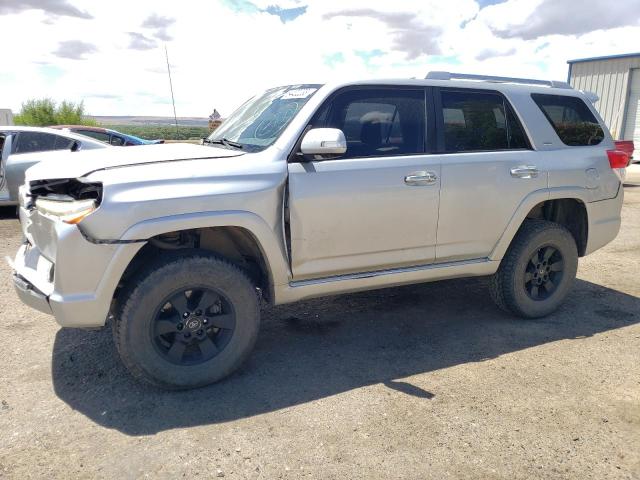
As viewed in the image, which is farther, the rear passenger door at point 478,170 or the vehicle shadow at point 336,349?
the rear passenger door at point 478,170

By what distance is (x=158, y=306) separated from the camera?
3.21m

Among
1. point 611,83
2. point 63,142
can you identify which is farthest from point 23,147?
point 611,83

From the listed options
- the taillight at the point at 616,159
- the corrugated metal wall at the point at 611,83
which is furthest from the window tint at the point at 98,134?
the corrugated metal wall at the point at 611,83

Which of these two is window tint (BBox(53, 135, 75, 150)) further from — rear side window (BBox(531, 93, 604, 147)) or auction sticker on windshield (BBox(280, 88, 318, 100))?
rear side window (BBox(531, 93, 604, 147))

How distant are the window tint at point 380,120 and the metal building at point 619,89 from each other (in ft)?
64.4

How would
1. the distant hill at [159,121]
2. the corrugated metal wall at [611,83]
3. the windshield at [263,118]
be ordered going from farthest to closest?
the distant hill at [159,121], the corrugated metal wall at [611,83], the windshield at [263,118]

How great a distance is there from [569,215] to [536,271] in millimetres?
672

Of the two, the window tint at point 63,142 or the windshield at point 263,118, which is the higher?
the windshield at point 263,118

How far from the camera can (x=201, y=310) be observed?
11.0 ft

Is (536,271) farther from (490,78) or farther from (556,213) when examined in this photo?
(490,78)

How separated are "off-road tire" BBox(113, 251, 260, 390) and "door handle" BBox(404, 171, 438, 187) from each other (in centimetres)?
131

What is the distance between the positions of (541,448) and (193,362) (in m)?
2.06

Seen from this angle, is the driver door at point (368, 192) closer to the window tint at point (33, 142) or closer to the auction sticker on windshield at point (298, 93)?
the auction sticker on windshield at point (298, 93)

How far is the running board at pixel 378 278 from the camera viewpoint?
3613mm
